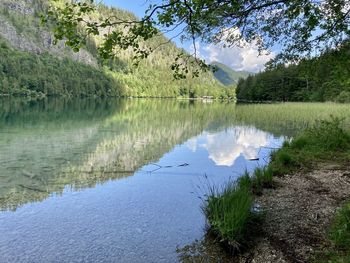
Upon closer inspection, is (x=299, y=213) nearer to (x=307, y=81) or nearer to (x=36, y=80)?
(x=307, y=81)

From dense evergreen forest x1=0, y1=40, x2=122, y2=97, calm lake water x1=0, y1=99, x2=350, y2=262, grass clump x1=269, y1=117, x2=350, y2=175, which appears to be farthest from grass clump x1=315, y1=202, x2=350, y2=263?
A: dense evergreen forest x1=0, y1=40, x2=122, y2=97

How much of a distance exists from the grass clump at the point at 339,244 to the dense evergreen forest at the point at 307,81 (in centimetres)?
485

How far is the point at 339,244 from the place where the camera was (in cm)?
710

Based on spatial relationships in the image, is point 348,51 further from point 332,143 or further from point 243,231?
point 332,143

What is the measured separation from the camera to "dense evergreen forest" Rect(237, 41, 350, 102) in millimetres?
10883

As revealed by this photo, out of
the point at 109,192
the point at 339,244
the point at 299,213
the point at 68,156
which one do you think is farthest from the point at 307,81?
the point at 339,244

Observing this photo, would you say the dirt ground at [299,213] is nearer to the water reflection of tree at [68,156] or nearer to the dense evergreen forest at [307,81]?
the dense evergreen forest at [307,81]

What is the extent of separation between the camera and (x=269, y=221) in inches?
360

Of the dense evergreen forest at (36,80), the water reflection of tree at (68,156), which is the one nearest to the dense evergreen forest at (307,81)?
the water reflection of tree at (68,156)

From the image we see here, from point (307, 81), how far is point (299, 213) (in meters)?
39.1

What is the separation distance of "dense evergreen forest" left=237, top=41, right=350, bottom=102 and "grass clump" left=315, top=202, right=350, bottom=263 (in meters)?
4.85

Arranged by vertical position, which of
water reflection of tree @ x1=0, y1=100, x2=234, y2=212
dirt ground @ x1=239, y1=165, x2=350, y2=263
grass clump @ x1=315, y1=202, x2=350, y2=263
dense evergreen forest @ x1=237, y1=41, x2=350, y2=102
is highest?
dense evergreen forest @ x1=237, y1=41, x2=350, y2=102

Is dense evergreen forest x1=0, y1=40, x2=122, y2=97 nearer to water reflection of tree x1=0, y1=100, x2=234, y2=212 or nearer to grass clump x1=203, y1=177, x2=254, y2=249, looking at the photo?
water reflection of tree x1=0, y1=100, x2=234, y2=212

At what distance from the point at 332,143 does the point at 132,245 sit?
13436 mm
